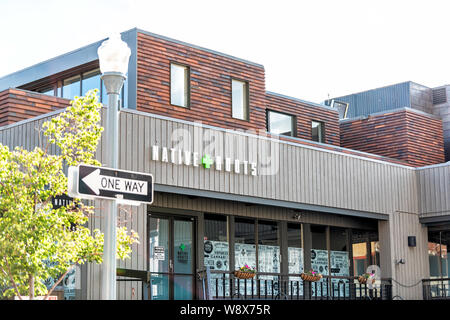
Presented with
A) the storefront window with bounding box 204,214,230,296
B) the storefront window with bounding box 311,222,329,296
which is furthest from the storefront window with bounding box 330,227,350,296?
the storefront window with bounding box 204,214,230,296

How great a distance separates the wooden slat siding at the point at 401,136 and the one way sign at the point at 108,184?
66.4ft

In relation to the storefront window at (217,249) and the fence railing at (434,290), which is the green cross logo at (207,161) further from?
the fence railing at (434,290)

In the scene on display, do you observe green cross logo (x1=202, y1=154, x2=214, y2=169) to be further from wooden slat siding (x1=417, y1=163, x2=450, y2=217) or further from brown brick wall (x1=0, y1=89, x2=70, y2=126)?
wooden slat siding (x1=417, y1=163, x2=450, y2=217)

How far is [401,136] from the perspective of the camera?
91.3 feet

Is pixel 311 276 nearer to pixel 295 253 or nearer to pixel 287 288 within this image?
pixel 287 288

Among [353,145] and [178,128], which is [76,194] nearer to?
[178,128]

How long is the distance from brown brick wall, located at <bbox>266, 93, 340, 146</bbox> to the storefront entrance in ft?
25.7

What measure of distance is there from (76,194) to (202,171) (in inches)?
421

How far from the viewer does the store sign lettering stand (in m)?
17.9

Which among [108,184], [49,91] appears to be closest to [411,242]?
[49,91]

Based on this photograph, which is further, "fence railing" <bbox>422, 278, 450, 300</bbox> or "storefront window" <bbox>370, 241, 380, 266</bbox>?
"storefront window" <bbox>370, 241, 380, 266</bbox>

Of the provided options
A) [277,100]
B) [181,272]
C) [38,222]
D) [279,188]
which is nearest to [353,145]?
[277,100]

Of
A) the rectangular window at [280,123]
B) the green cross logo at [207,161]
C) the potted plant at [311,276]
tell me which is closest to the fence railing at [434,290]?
the potted plant at [311,276]

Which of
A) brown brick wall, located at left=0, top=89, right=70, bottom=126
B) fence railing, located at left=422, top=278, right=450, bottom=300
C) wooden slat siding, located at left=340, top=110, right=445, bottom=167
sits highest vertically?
wooden slat siding, located at left=340, top=110, right=445, bottom=167
